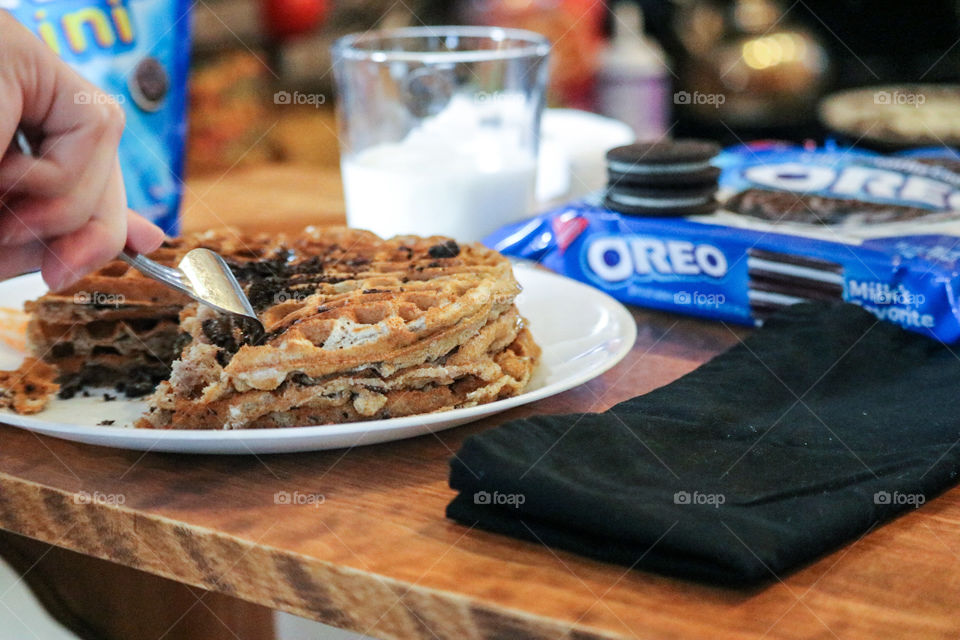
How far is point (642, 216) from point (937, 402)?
1.60ft

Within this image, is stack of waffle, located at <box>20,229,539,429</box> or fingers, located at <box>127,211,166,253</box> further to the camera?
fingers, located at <box>127,211,166,253</box>

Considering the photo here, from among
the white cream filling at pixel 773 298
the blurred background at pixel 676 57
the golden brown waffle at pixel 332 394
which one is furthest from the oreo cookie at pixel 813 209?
the blurred background at pixel 676 57

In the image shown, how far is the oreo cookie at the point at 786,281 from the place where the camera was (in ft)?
3.68

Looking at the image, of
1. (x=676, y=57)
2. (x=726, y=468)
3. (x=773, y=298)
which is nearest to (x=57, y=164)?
(x=726, y=468)

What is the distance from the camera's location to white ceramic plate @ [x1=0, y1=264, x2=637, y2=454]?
0.75m

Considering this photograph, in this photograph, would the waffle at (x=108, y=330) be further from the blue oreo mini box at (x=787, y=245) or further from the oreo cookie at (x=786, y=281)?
the oreo cookie at (x=786, y=281)

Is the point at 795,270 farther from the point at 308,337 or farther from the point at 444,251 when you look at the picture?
the point at 308,337

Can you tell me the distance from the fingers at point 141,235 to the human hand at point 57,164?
0.09 meters

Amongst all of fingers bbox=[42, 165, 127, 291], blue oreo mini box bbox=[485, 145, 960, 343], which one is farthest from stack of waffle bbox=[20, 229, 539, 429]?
blue oreo mini box bbox=[485, 145, 960, 343]

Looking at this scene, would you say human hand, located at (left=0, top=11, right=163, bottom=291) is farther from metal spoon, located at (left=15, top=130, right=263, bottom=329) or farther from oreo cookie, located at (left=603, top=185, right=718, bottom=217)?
oreo cookie, located at (left=603, top=185, right=718, bottom=217)

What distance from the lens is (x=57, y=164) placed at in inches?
28.8

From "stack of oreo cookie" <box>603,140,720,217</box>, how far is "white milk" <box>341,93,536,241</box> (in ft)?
0.74

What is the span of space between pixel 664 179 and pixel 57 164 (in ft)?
2.40

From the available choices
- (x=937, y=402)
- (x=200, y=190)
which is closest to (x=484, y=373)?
(x=937, y=402)
